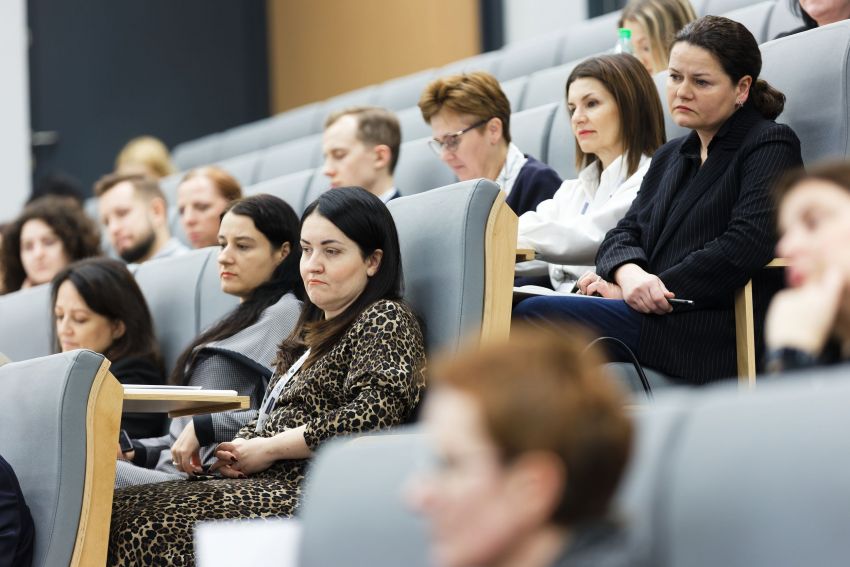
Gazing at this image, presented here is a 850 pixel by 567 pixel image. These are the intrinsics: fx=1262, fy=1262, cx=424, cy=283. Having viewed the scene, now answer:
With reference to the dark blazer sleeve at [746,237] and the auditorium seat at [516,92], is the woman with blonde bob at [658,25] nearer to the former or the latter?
the auditorium seat at [516,92]

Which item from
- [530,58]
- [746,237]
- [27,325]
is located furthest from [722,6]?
[27,325]

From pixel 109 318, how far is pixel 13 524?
1099 mm

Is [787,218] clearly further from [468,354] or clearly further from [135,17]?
[135,17]

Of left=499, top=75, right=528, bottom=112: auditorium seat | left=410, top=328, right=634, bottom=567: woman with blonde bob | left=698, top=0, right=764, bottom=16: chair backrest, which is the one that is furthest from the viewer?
left=499, top=75, right=528, bottom=112: auditorium seat

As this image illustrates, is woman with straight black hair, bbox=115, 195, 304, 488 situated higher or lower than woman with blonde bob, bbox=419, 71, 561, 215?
lower

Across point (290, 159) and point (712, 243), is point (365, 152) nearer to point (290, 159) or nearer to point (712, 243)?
point (712, 243)

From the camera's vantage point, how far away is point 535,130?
3.31 metres

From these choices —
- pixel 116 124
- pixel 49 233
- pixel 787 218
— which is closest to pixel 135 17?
pixel 116 124

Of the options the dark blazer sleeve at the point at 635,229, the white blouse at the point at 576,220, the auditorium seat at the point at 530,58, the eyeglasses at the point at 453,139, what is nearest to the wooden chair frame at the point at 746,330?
the dark blazer sleeve at the point at 635,229

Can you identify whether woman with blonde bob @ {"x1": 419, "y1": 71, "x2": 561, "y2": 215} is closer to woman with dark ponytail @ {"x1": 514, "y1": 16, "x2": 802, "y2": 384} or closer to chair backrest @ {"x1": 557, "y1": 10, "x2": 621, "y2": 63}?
woman with dark ponytail @ {"x1": 514, "y1": 16, "x2": 802, "y2": 384}

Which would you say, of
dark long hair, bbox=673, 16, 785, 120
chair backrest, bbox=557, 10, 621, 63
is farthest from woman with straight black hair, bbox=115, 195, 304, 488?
chair backrest, bbox=557, 10, 621, 63

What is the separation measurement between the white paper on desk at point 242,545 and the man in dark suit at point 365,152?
2.12m

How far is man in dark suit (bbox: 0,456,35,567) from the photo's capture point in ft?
6.15

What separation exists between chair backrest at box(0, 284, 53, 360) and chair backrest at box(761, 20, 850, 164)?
181 cm
